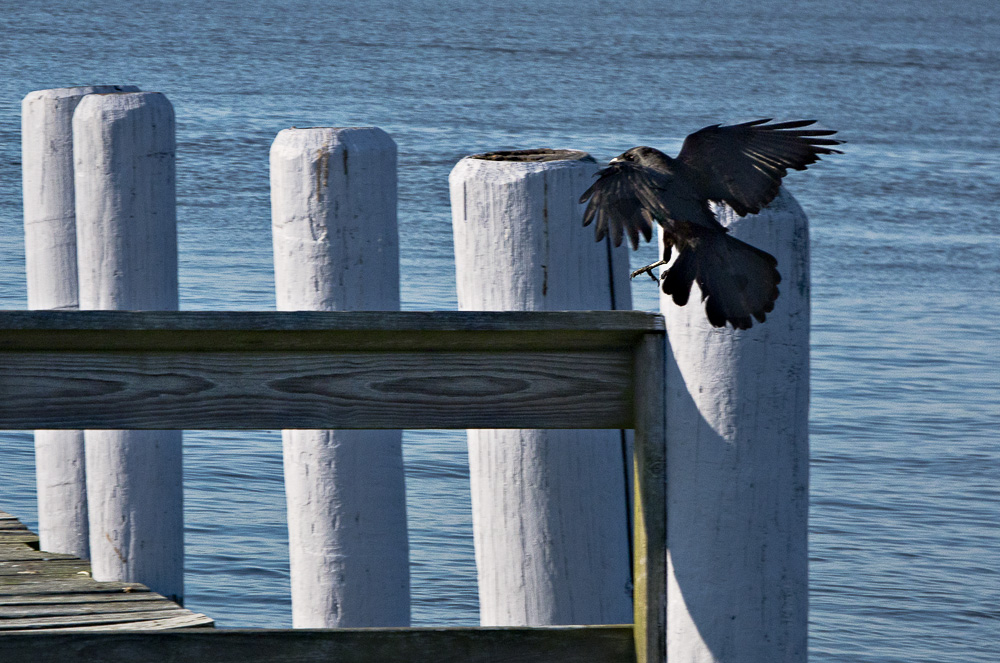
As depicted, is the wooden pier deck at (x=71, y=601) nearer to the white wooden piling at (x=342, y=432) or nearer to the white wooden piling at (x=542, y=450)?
the white wooden piling at (x=342, y=432)

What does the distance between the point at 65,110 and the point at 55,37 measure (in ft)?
108

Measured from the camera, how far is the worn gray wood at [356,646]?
2.20 m

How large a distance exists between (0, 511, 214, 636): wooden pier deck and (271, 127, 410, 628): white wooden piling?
59 cm

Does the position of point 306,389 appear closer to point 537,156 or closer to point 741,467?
point 741,467

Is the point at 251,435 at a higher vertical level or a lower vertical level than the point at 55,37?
lower

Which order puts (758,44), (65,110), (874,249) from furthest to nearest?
(758,44)
(874,249)
(65,110)

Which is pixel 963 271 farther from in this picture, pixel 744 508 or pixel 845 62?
pixel 845 62

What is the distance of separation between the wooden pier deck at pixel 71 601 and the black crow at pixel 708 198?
1.67 m

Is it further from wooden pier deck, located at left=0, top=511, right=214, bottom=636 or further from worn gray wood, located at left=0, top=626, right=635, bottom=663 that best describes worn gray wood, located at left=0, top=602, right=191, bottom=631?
worn gray wood, located at left=0, top=626, right=635, bottom=663

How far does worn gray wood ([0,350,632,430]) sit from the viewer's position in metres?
2.10

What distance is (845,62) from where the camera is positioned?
3462 centimetres

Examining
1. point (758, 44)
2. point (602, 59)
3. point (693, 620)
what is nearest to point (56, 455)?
point (693, 620)

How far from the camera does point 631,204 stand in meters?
2.45

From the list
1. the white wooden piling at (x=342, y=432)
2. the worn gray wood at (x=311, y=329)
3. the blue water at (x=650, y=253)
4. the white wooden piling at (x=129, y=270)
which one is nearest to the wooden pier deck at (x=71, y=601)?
the white wooden piling at (x=129, y=270)
